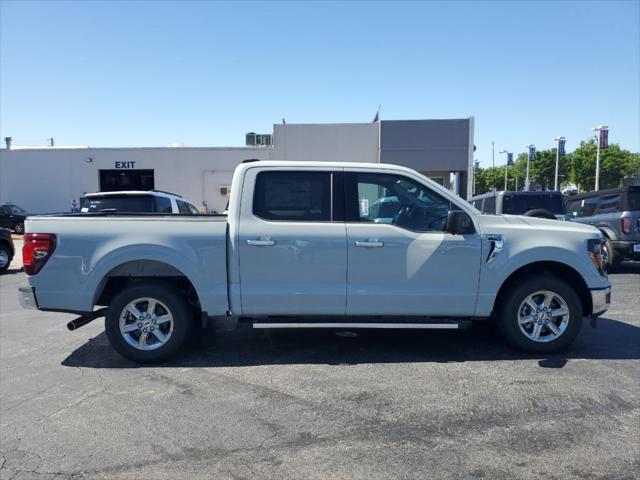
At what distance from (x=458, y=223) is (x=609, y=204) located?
8188 millimetres

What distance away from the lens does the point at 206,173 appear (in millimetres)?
28016

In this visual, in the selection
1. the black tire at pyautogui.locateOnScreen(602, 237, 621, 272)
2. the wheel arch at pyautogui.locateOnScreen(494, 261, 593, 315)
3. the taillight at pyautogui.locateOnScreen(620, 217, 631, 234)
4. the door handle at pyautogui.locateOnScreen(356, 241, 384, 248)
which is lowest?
the black tire at pyautogui.locateOnScreen(602, 237, 621, 272)

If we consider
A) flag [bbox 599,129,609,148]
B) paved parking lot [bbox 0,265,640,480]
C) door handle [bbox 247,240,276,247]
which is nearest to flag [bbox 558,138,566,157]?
flag [bbox 599,129,609,148]

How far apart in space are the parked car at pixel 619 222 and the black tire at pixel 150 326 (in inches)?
338

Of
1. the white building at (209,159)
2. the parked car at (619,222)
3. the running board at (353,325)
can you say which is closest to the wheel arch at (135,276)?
the running board at (353,325)

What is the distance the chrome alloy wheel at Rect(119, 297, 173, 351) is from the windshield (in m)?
10.2

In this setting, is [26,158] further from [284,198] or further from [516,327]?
[516,327]

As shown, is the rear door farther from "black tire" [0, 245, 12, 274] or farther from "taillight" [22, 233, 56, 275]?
"black tire" [0, 245, 12, 274]

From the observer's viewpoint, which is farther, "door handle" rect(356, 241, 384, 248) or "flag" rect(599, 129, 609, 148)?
"flag" rect(599, 129, 609, 148)

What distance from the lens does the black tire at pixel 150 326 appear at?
4.89 m

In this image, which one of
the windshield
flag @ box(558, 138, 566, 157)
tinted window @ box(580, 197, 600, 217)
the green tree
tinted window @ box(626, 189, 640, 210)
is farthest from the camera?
the green tree

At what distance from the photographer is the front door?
4.86 meters

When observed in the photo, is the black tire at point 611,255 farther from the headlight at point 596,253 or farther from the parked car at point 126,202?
the parked car at point 126,202

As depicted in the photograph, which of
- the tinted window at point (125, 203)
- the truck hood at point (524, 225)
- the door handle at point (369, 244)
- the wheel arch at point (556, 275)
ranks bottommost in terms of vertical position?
the wheel arch at point (556, 275)
